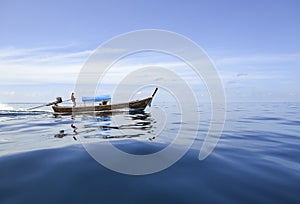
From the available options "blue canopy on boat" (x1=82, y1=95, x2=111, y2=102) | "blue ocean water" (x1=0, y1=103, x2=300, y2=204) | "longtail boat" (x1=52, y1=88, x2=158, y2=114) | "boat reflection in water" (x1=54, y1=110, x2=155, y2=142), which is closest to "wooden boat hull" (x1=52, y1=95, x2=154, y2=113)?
"longtail boat" (x1=52, y1=88, x2=158, y2=114)

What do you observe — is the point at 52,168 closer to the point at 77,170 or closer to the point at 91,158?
the point at 77,170

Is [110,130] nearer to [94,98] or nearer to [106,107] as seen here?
[106,107]

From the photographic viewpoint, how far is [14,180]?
452cm

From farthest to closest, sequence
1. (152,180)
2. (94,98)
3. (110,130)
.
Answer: (94,98) → (110,130) → (152,180)

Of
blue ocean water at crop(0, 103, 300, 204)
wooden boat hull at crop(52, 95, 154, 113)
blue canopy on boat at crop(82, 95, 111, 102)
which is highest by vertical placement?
blue canopy on boat at crop(82, 95, 111, 102)

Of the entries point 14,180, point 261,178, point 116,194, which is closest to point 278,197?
point 261,178

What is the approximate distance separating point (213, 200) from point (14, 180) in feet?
14.7

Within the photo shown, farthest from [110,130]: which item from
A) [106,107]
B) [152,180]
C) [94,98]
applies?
[94,98]

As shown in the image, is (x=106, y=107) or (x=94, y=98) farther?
(x=94, y=98)

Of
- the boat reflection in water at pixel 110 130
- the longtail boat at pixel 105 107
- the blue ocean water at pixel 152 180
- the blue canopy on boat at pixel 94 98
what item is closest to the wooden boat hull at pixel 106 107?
the longtail boat at pixel 105 107

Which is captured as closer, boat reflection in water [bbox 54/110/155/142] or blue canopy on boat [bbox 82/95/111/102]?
boat reflection in water [bbox 54/110/155/142]

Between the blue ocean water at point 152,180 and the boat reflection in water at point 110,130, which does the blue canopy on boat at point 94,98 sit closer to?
the boat reflection in water at point 110,130

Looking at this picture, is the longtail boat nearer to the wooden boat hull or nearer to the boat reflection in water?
the wooden boat hull

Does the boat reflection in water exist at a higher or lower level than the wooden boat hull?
lower
